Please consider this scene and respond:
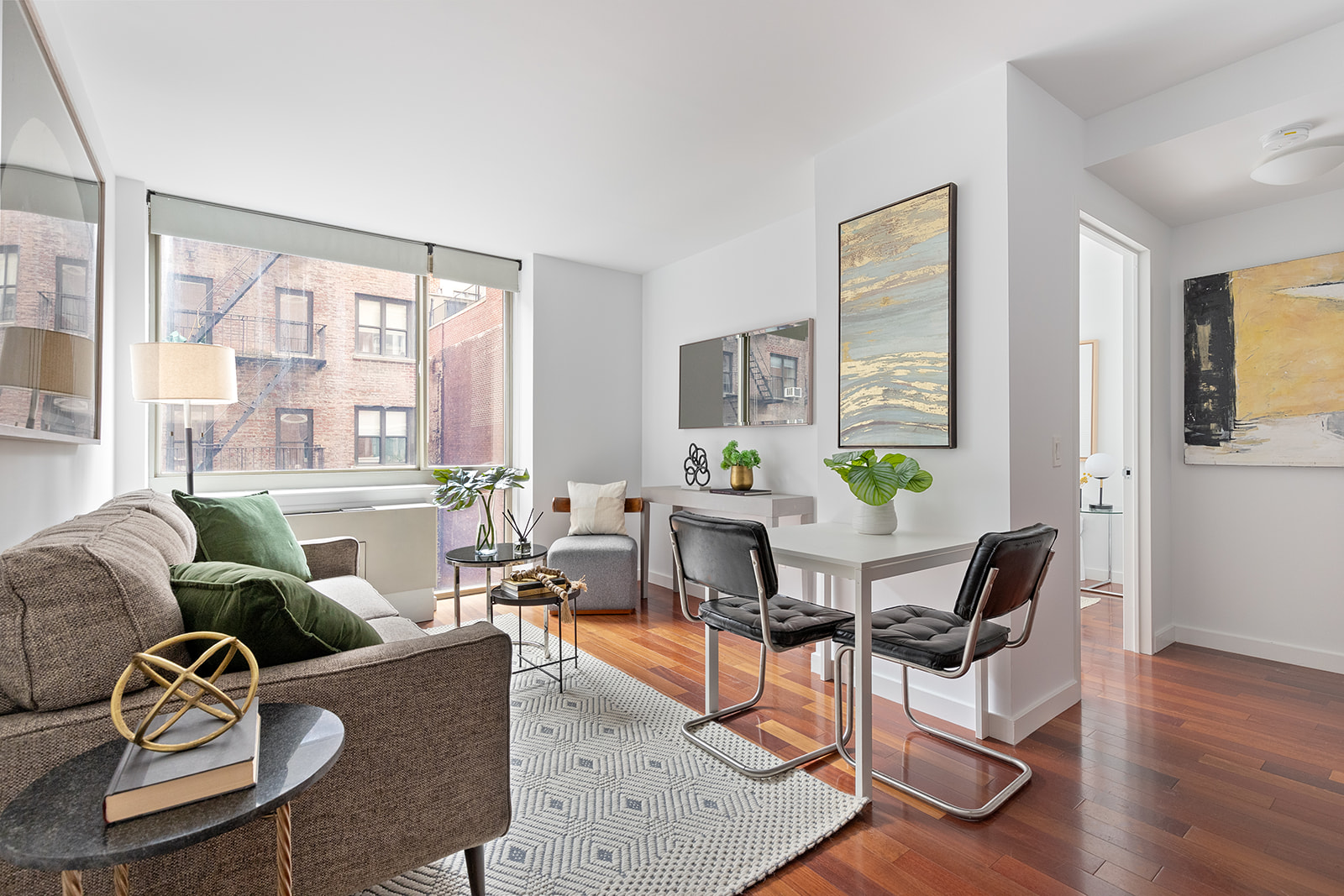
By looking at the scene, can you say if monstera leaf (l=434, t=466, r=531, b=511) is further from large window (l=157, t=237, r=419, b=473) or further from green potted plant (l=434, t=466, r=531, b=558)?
large window (l=157, t=237, r=419, b=473)

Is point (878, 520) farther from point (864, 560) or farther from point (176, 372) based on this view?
point (176, 372)

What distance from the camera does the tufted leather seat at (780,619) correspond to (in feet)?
6.90

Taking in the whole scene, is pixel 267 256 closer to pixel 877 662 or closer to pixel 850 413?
pixel 850 413

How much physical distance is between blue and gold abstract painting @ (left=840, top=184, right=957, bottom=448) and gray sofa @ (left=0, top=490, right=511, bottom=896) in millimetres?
1939

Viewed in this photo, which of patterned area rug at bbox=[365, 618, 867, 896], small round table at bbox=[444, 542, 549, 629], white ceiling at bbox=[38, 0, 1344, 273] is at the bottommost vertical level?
patterned area rug at bbox=[365, 618, 867, 896]

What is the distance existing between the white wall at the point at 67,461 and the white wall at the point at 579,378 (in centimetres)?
233

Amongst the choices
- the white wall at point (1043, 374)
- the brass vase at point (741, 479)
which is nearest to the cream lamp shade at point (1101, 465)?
the white wall at point (1043, 374)

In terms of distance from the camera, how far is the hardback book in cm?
81

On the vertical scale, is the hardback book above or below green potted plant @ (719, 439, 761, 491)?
below

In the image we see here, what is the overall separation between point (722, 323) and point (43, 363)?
352 cm

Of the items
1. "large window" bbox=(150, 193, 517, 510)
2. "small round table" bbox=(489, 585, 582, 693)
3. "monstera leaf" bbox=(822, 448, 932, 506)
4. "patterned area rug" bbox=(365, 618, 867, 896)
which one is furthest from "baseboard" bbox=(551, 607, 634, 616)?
"monstera leaf" bbox=(822, 448, 932, 506)

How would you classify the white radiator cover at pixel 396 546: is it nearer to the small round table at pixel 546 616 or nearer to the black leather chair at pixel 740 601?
the small round table at pixel 546 616

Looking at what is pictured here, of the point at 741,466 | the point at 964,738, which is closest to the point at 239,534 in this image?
the point at 741,466

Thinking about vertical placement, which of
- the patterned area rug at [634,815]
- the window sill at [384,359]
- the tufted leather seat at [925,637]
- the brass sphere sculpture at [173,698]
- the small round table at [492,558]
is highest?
the window sill at [384,359]
